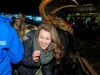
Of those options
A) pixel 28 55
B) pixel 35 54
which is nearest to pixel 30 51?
pixel 28 55

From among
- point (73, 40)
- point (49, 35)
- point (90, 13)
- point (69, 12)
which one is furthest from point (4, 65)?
point (69, 12)

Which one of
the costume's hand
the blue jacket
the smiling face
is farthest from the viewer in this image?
the smiling face

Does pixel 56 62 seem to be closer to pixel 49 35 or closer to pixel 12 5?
pixel 49 35

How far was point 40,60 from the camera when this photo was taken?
2.80 m

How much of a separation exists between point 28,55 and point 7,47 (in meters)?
0.53

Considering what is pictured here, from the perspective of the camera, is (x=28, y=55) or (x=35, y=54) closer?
(x=35, y=54)

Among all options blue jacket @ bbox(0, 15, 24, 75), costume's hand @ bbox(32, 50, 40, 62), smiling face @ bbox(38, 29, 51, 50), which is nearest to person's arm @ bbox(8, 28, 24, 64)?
blue jacket @ bbox(0, 15, 24, 75)

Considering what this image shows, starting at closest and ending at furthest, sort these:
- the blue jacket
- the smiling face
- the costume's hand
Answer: the blue jacket → the costume's hand → the smiling face

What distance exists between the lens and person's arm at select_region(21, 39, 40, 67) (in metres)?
2.69

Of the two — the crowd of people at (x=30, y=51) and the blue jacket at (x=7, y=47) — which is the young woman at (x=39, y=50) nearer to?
the crowd of people at (x=30, y=51)

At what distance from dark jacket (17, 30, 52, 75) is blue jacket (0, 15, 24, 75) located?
10.8 inches

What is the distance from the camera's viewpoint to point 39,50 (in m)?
2.74

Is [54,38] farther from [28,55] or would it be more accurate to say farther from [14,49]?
[14,49]

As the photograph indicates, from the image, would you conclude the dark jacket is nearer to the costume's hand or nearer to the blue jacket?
the costume's hand
